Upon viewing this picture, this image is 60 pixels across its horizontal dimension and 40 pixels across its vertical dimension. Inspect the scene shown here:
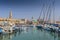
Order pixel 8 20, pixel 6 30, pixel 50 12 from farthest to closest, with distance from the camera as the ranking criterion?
1. pixel 8 20
2. pixel 50 12
3. pixel 6 30

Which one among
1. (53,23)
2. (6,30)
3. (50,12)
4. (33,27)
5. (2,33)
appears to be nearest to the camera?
(2,33)

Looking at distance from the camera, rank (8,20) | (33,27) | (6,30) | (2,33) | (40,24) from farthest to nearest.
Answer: (33,27)
(40,24)
(8,20)
(6,30)
(2,33)

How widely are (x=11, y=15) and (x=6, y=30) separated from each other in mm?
1219

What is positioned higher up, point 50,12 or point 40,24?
point 50,12

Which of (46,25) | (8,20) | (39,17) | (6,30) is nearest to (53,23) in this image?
(46,25)

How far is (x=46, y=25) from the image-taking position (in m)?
9.34

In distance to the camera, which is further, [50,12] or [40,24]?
[40,24]

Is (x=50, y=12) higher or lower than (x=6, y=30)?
higher

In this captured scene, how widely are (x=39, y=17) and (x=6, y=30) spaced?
2.12 m

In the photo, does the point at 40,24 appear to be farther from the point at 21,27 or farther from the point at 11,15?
the point at 11,15

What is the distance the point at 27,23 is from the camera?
9.90 m

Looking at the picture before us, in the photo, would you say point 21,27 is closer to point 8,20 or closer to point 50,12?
point 8,20

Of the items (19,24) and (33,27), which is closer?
(19,24)

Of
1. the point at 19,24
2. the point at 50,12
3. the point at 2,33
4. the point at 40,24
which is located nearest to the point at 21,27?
the point at 19,24
